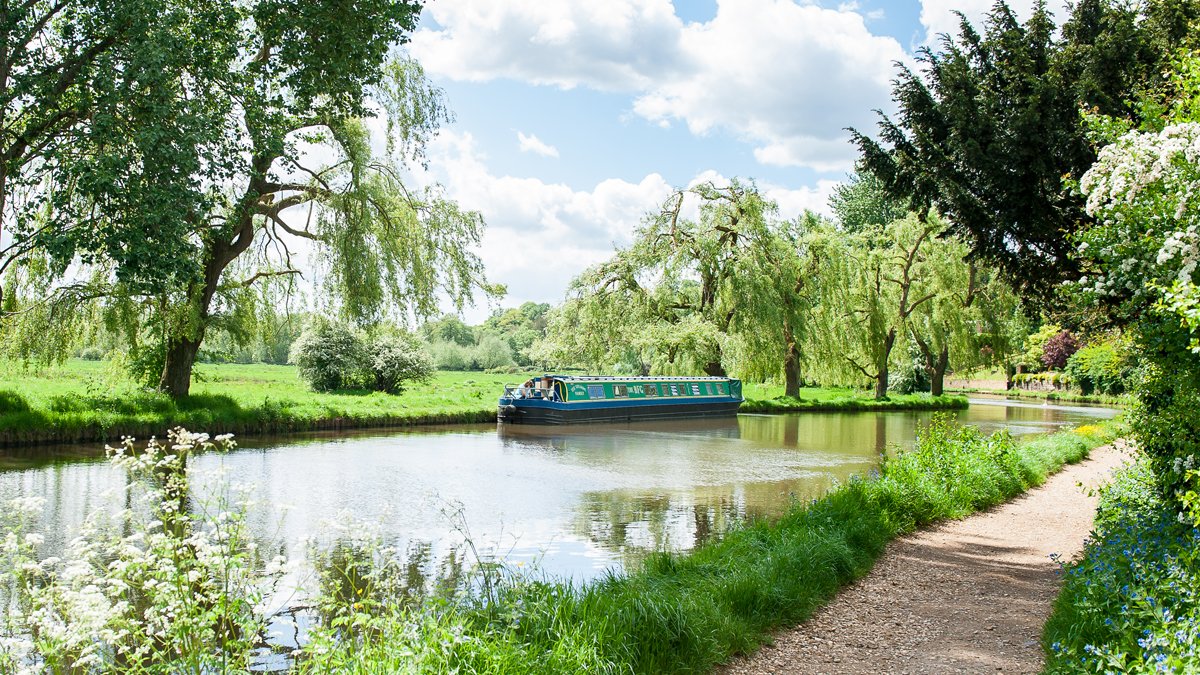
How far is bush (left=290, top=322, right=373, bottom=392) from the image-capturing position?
28047mm

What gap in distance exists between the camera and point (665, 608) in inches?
197

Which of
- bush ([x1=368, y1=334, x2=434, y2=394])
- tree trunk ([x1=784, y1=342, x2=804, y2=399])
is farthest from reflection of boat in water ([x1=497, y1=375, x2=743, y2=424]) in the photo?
tree trunk ([x1=784, y1=342, x2=804, y2=399])

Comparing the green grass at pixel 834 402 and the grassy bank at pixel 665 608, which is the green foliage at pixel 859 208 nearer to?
the green grass at pixel 834 402

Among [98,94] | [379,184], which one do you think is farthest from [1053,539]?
[379,184]

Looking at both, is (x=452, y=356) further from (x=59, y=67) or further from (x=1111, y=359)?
(x=1111, y=359)

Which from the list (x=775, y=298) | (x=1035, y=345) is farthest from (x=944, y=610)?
(x=1035, y=345)

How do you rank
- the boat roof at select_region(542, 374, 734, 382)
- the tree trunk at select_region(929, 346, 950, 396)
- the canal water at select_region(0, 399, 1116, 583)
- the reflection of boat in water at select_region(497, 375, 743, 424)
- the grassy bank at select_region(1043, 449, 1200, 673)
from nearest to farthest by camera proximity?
the grassy bank at select_region(1043, 449, 1200, 673) < the canal water at select_region(0, 399, 1116, 583) < the reflection of boat in water at select_region(497, 375, 743, 424) < the boat roof at select_region(542, 374, 734, 382) < the tree trunk at select_region(929, 346, 950, 396)

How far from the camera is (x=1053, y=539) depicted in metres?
8.32

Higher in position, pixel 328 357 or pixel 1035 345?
pixel 1035 345

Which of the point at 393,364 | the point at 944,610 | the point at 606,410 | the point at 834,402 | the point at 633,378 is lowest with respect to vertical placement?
the point at 944,610

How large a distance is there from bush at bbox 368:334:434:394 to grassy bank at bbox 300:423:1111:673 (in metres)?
21.4

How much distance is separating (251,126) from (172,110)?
1188 mm

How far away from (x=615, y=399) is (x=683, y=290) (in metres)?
5.57

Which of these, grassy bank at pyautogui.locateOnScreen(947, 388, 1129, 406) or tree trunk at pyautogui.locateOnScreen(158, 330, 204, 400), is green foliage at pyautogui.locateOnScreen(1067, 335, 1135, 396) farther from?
grassy bank at pyautogui.locateOnScreen(947, 388, 1129, 406)
